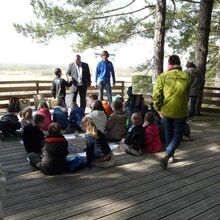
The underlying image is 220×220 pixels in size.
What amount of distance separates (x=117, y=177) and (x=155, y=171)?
1.97ft

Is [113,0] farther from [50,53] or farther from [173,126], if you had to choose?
[50,53]

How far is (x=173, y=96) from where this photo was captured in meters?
4.73

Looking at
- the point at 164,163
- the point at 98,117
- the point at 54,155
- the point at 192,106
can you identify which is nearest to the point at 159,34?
the point at 192,106

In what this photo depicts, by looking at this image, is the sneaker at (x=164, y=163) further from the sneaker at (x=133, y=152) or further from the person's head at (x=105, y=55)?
the person's head at (x=105, y=55)

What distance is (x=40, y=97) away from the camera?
1087cm

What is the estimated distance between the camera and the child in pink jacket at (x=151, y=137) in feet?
19.2

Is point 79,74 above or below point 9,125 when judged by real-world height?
above

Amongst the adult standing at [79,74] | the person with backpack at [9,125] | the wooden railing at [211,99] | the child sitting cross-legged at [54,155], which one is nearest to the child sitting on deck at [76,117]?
the person with backpack at [9,125]

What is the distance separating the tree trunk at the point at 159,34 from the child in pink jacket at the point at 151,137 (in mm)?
4918

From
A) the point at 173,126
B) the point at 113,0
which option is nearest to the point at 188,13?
the point at 113,0

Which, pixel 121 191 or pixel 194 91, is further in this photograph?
pixel 194 91

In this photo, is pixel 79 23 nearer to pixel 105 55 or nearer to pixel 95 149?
pixel 105 55

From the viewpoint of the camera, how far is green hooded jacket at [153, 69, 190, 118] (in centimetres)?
470

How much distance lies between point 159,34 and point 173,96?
19.9 ft
